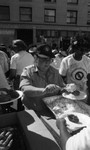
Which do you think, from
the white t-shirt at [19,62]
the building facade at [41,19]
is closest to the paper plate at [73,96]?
the white t-shirt at [19,62]

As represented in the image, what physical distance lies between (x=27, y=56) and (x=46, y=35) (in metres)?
16.4

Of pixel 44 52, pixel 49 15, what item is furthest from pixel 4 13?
pixel 44 52

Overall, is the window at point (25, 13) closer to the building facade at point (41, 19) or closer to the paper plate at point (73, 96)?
the building facade at point (41, 19)

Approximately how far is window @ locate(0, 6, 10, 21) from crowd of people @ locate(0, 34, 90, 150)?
51.0ft

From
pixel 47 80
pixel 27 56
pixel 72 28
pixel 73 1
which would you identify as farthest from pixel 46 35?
pixel 47 80

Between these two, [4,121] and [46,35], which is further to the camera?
[46,35]

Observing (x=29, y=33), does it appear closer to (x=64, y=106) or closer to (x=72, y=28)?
(x=72, y=28)

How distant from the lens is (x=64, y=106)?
1559 millimetres

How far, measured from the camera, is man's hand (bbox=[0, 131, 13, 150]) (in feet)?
3.40

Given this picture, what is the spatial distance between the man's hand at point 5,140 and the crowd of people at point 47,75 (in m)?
0.34

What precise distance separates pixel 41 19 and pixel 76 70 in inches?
674

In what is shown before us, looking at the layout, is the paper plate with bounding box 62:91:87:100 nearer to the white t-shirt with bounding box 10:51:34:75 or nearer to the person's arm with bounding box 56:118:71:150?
the person's arm with bounding box 56:118:71:150

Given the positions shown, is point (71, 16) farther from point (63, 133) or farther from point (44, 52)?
point (63, 133)

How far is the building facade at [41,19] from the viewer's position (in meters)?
18.1
